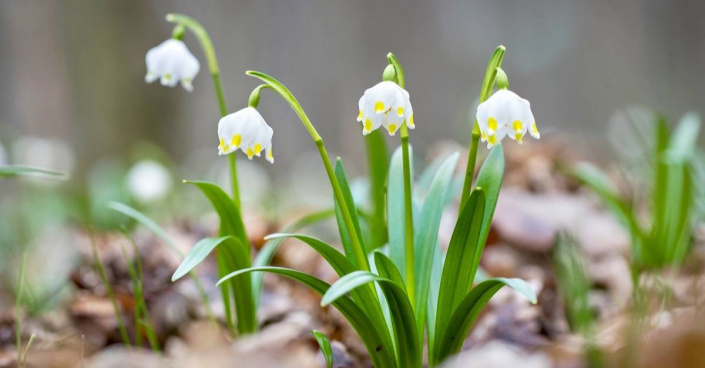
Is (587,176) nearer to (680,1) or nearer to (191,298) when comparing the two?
(191,298)

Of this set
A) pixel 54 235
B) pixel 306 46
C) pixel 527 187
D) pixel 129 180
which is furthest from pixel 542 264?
pixel 306 46

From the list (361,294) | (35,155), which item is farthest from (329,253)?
(35,155)

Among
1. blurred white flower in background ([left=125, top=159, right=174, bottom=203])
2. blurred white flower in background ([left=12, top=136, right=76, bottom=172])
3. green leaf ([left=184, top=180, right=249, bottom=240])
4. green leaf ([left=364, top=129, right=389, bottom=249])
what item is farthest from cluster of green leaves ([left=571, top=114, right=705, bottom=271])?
blurred white flower in background ([left=12, top=136, right=76, bottom=172])

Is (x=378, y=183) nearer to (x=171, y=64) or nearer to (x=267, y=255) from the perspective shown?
(x=267, y=255)

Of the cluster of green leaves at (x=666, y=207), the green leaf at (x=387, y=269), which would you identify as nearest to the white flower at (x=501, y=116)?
the green leaf at (x=387, y=269)

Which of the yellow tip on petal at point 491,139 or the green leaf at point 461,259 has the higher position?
the yellow tip on petal at point 491,139

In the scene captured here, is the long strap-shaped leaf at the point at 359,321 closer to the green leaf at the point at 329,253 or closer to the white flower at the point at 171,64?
the green leaf at the point at 329,253
